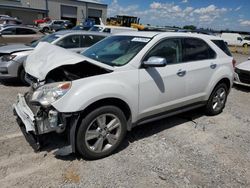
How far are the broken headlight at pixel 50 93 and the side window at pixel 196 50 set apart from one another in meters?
2.29

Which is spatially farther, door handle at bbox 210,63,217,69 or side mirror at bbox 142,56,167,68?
door handle at bbox 210,63,217,69

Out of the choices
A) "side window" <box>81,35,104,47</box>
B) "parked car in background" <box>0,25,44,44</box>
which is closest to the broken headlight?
"side window" <box>81,35,104,47</box>

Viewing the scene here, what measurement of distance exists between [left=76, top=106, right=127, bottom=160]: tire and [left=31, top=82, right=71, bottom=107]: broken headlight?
440 millimetres

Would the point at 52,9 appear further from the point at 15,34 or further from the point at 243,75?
the point at 243,75

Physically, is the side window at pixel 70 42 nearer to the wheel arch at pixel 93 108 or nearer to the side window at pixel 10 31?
the wheel arch at pixel 93 108

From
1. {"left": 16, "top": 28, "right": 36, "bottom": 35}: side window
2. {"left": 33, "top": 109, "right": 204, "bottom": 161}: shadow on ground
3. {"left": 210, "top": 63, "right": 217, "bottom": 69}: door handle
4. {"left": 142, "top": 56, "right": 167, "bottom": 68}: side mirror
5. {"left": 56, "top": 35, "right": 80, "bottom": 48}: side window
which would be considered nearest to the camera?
{"left": 142, "top": 56, "right": 167, "bottom": 68}: side mirror

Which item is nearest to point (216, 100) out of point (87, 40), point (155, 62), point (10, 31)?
point (155, 62)

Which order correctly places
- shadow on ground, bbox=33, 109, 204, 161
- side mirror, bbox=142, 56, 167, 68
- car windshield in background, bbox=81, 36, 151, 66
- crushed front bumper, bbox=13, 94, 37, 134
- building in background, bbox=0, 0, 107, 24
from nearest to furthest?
crushed front bumper, bbox=13, 94, 37, 134 < side mirror, bbox=142, 56, 167, 68 < shadow on ground, bbox=33, 109, 204, 161 < car windshield in background, bbox=81, 36, 151, 66 < building in background, bbox=0, 0, 107, 24

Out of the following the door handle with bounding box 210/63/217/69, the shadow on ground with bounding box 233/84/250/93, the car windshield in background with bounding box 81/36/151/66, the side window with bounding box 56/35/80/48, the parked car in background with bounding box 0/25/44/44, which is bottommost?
the shadow on ground with bounding box 233/84/250/93

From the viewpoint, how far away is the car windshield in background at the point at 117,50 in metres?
3.92

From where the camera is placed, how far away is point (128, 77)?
144 inches

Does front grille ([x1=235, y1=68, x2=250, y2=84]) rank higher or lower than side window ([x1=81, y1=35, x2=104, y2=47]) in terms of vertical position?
lower

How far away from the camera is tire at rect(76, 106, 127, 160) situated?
3.31 meters

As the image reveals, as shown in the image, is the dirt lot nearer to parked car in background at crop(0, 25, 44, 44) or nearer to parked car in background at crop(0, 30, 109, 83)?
parked car in background at crop(0, 30, 109, 83)
